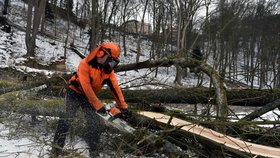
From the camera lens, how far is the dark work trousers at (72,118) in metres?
3.98

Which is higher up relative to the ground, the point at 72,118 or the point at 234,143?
the point at 72,118

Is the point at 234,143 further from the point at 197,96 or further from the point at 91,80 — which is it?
the point at 91,80


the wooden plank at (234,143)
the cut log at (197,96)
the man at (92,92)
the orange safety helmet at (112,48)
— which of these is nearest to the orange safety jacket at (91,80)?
the man at (92,92)

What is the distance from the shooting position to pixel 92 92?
374 centimetres

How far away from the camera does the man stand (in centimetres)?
377

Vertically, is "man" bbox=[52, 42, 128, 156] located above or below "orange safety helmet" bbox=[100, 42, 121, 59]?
below

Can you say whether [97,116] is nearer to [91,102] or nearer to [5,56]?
[91,102]

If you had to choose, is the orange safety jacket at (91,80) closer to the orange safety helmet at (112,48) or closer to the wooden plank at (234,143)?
the orange safety helmet at (112,48)

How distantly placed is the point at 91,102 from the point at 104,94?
203 centimetres

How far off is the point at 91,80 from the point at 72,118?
0.54 m

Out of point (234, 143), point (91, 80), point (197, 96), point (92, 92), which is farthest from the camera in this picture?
point (197, 96)

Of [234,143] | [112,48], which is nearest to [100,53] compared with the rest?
[112,48]

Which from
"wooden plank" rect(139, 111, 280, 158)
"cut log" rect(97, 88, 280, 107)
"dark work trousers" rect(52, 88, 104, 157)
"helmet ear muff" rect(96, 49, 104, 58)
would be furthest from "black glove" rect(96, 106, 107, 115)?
"cut log" rect(97, 88, 280, 107)

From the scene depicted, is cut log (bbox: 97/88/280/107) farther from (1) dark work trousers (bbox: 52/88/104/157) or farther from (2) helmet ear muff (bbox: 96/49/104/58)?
(2) helmet ear muff (bbox: 96/49/104/58)
